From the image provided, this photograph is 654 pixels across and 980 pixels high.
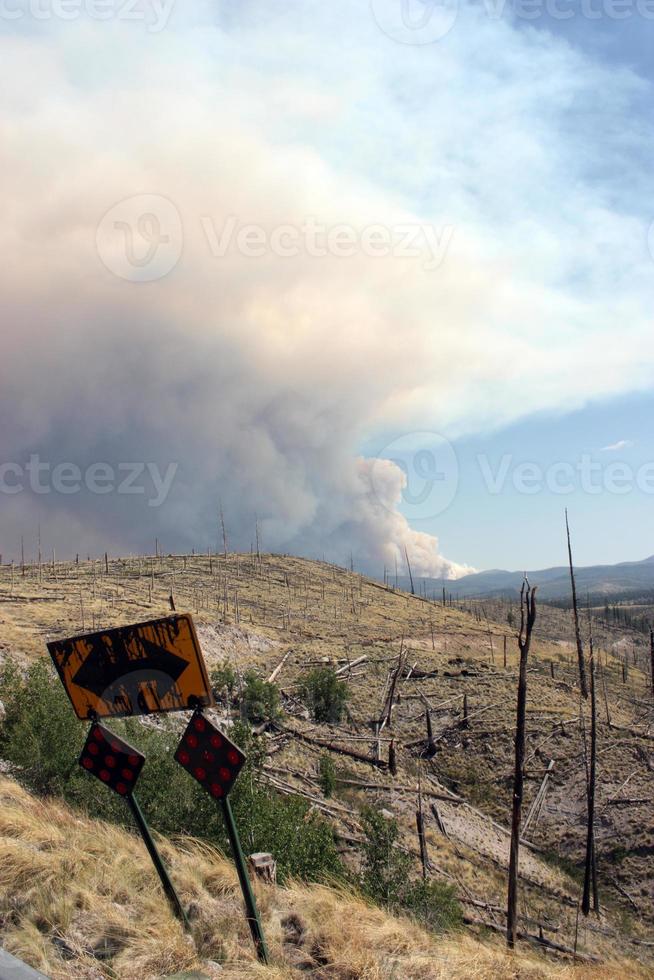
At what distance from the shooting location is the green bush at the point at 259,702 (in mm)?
36156

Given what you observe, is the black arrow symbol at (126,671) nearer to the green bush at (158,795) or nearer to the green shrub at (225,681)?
the green bush at (158,795)

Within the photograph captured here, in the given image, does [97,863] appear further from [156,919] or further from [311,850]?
[311,850]

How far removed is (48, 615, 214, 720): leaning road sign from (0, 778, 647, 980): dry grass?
1926 mm

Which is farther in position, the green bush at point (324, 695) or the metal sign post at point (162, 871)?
the green bush at point (324, 695)

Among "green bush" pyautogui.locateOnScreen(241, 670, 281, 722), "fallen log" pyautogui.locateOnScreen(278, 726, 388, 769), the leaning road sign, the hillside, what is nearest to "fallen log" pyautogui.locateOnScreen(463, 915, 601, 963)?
the hillside

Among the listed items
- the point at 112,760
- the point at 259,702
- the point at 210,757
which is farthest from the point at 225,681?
the point at 210,757

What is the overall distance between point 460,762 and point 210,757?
34.8 m

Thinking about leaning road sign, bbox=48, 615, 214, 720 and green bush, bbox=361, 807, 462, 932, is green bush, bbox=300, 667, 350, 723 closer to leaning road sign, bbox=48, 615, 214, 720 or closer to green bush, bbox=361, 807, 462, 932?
green bush, bbox=361, 807, 462, 932

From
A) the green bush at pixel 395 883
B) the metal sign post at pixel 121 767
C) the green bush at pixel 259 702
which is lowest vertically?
the green bush at pixel 395 883

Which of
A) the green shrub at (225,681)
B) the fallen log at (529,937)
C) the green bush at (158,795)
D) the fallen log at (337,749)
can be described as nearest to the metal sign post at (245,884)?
the green bush at (158,795)

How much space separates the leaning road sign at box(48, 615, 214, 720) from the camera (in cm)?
606

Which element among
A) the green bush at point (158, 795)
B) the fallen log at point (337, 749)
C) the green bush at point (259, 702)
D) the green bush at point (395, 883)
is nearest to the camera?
the green bush at point (158, 795)

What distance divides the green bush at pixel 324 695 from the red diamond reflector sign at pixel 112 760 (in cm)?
3486

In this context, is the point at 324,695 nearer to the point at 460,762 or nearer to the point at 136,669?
the point at 460,762
